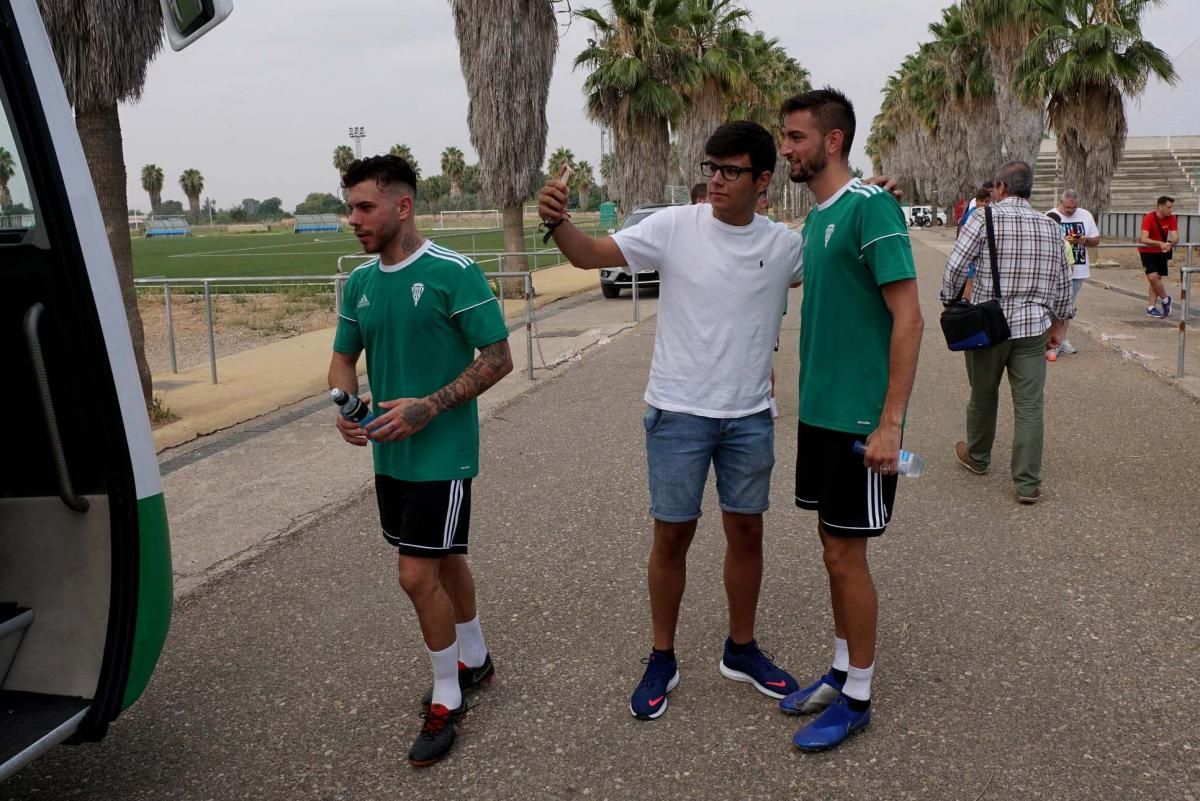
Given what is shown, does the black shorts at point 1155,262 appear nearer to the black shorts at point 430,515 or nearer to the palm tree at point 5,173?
the black shorts at point 430,515

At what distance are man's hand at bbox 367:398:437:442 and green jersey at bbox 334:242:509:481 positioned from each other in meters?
0.08

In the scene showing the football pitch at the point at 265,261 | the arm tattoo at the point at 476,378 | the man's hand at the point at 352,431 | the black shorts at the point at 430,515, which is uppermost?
the arm tattoo at the point at 476,378

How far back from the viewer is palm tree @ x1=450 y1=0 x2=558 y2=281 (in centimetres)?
2012

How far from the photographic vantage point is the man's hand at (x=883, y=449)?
321cm

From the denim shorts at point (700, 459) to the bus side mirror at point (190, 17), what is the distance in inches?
68.4

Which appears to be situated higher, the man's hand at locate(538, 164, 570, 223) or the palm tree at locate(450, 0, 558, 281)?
the palm tree at locate(450, 0, 558, 281)

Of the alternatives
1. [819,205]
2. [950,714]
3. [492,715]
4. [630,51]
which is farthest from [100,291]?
[630,51]

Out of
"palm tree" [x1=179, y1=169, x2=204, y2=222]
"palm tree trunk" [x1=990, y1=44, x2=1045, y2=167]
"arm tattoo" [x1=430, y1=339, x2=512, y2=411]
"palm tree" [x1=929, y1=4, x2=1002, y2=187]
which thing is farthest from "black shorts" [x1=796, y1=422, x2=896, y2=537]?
"palm tree" [x1=179, y1=169, x2=204, y2=222]

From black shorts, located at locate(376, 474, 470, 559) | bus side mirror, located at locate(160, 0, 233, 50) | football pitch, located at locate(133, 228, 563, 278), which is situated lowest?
football pitch, located at locate(133, 228, 563, 278)

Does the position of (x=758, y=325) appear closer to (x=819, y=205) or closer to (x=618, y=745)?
(x=819, y=205)

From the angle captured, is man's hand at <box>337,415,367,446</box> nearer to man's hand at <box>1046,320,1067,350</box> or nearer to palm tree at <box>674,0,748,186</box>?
man's hand at <box>1046,320,1067,350</box>

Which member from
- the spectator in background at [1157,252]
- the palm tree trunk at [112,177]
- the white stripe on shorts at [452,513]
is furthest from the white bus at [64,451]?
the spectator in background at [1157,252]

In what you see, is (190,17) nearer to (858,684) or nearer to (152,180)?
(858,684)

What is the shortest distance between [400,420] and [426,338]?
30 centimetres
